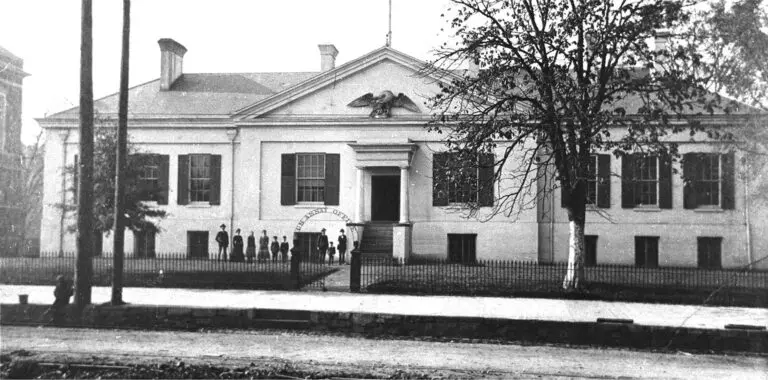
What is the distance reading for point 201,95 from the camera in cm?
2784

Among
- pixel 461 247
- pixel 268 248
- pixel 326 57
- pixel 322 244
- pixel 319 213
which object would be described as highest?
pixel 326 57

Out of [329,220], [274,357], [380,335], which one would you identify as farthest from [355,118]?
[274,357]

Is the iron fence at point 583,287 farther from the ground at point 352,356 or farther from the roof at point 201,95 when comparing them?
the roof at point 201,95

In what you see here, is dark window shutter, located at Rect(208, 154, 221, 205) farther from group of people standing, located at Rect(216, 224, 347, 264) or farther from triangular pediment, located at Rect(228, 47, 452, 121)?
triangular pediment, located at Rect(228, 47, 452, 121)

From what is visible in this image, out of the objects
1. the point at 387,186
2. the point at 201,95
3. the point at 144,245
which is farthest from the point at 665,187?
the point at 144,245

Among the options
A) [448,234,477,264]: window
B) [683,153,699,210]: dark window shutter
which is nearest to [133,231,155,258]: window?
[448,234,477,264]: window

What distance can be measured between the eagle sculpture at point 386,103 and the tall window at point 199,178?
7.45 metres

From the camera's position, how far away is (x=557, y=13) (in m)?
14.8

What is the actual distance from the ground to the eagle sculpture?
14456 millimetres

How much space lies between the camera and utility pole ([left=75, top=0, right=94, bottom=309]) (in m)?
12.0

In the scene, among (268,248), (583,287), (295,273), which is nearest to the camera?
(583,287)

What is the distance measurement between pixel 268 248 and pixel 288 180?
294 centimetres

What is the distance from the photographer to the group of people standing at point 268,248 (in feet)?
74.5

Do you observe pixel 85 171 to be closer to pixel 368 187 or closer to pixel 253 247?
pixel 253 247
